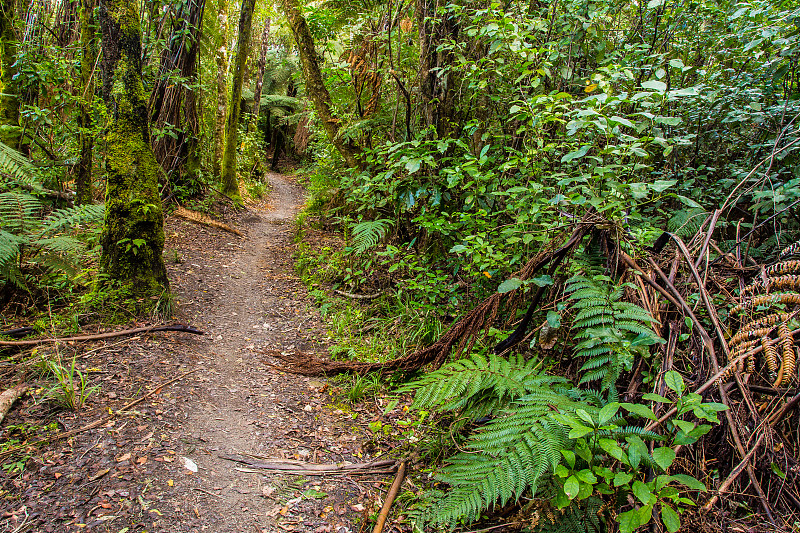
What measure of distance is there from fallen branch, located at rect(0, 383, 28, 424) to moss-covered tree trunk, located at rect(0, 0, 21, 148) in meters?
3.48

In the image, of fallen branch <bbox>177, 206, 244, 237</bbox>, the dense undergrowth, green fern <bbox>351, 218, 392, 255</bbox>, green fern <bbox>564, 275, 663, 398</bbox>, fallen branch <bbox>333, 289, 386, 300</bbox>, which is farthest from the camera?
fallen branch <bbox>177, 206, 244, 237</bbox>

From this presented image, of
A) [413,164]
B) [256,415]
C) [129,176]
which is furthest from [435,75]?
[256,415]

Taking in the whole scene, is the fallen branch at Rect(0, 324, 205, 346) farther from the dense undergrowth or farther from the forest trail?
the dense undergrowth

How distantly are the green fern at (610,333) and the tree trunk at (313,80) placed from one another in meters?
4.61

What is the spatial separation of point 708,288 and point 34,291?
5.70 metres

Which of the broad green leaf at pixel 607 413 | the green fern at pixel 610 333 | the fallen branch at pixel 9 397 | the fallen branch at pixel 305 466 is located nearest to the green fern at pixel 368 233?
the fallen branch at pixel 305 466

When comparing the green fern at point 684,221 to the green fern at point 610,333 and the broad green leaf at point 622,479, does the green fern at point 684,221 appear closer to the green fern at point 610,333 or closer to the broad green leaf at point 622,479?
the green fern at point 610,333

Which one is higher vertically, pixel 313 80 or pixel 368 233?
pixel 313 80

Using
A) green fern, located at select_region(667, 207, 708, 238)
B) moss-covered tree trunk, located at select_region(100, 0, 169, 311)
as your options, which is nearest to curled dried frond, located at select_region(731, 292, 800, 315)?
green fern, located at select_region(667, 207, 708, 238)

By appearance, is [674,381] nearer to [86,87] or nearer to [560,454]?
[560,454]

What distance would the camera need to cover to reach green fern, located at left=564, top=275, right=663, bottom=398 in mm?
1805

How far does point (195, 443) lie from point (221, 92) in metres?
10.0

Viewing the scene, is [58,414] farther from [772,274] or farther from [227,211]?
[227,211]

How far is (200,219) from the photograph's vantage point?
7.93 metres
